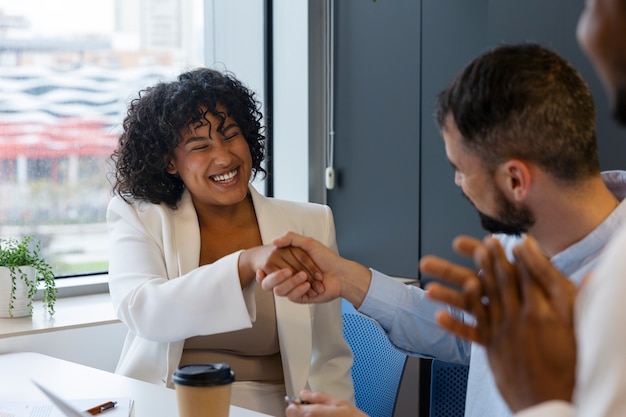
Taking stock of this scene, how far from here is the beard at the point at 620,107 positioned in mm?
679

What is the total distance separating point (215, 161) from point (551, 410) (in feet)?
5.46

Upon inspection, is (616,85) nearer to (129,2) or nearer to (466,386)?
(466,386)

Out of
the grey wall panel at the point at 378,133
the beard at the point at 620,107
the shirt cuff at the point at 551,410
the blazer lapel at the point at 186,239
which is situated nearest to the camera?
the beard at the point at 620,107

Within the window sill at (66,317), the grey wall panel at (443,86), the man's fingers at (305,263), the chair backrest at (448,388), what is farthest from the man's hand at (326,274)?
the grey wall panel at (443,86)

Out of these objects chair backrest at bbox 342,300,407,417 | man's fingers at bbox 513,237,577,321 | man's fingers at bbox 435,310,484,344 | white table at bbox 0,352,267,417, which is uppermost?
man's fingers at bbox 513,237,577,321

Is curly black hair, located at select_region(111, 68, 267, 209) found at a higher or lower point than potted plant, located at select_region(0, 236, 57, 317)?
higher

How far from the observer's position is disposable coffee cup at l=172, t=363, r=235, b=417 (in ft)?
4.59

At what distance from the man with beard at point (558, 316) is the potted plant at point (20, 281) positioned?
1982 mm

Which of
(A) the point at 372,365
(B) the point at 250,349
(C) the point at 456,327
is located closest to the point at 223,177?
(B) the point at 250,349

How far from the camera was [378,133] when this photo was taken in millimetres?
3275

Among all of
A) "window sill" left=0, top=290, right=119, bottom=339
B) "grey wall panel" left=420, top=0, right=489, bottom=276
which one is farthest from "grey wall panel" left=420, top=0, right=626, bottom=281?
"window sill" left=0, top=290, right=119, bottom=339

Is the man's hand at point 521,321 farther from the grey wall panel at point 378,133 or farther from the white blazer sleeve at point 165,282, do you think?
the grey wall panel at point 378,133

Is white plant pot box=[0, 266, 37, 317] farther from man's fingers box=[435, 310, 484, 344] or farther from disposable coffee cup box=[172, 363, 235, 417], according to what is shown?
man's fingers box=[435, 310, 484, 344]

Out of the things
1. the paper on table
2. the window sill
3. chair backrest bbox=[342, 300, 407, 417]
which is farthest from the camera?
the window sill
